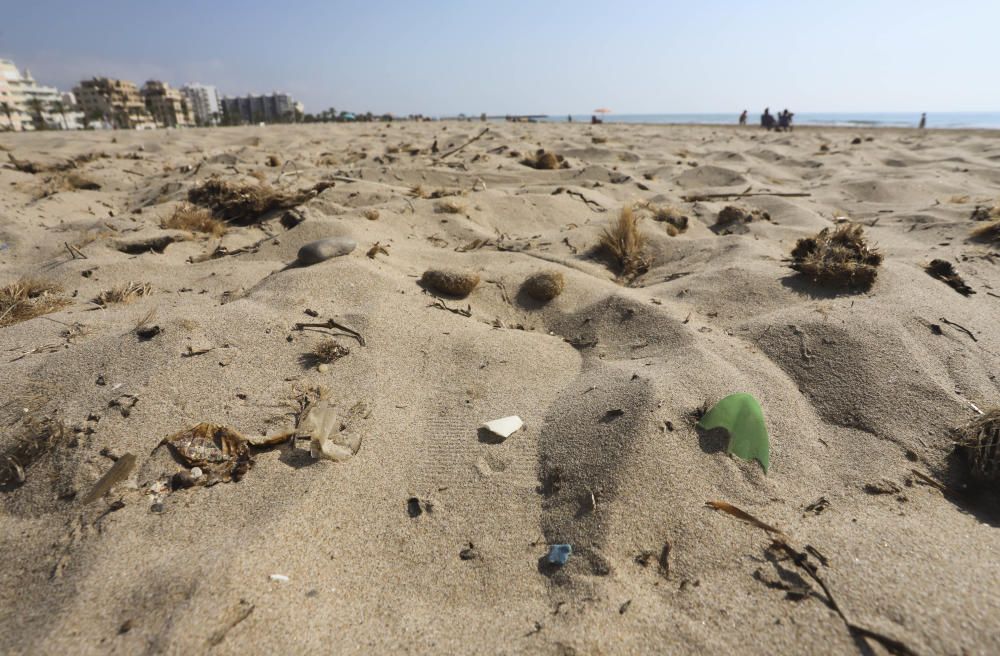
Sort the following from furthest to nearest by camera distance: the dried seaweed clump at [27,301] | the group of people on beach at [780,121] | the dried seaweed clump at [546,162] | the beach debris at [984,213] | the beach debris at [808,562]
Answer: the group of people on beach at [780,121] < the dried seaweed clump at [546,162] < the beach debris at [984,213] < the dried seaweed clump at [27,301] < the beach debris at [808,562]

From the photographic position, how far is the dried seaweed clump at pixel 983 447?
1.36 metres

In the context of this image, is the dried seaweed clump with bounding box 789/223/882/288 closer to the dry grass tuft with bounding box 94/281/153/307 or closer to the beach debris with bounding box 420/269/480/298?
the beach debris with bounding box 420/269/480/298

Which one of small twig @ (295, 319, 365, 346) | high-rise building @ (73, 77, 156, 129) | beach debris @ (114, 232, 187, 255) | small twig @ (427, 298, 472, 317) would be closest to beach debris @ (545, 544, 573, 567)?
small twig @ (295, 319, 365, 346)

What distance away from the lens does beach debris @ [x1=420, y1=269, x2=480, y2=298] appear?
8.30ft

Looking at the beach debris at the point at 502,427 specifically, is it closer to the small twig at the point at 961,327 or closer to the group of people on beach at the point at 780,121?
the small twig at the point at 961,327

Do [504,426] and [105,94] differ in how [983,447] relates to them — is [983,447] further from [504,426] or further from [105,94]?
[105,94]

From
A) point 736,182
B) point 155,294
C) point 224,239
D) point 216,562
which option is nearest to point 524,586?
point 216,562

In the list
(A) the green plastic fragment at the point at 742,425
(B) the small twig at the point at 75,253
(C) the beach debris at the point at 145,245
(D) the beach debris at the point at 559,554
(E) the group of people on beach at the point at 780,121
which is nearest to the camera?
(D) the beach debris at the point at 559,554

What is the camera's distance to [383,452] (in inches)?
61.5

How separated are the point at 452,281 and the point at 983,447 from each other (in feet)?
6.84

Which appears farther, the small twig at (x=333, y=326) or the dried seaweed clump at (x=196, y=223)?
the dried seaweed clump at (x=196, y=223)

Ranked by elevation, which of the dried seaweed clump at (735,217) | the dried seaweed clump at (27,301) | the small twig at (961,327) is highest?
the dried seaweed clump at (735,217)

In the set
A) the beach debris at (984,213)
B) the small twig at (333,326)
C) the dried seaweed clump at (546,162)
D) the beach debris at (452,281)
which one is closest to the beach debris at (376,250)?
the beach debris at (452,281)

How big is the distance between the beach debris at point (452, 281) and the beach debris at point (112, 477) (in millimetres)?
1504
